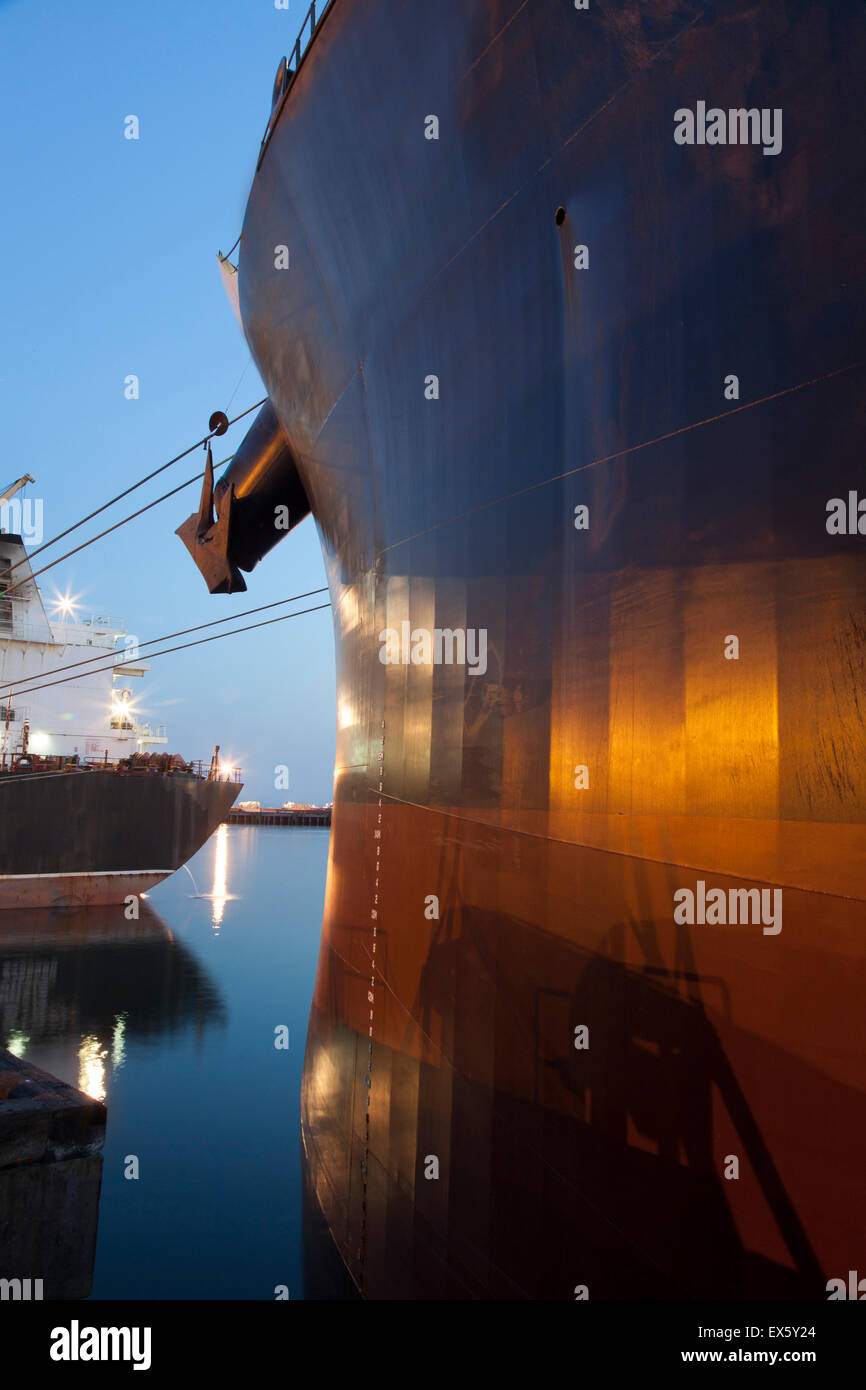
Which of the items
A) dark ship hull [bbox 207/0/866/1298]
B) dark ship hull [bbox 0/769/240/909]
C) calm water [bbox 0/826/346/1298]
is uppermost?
dark ship hull [bbox 207/0/866/1298]

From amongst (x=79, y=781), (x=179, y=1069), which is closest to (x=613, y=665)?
(x=179, y=1069)

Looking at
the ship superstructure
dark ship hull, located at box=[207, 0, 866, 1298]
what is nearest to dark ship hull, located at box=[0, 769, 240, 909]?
the ship superstructure

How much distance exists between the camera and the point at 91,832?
2095 cm

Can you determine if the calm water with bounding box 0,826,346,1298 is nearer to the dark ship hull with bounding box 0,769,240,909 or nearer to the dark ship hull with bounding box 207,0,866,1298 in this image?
the dark ship hull with bounding box 0,769,240,909

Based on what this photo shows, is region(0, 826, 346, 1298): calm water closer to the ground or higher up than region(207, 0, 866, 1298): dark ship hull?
closer to the ground

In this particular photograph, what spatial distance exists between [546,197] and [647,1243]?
4255 mm

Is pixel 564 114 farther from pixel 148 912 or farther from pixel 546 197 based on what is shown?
pixel 148 912

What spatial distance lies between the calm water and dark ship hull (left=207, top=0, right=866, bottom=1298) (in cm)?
316

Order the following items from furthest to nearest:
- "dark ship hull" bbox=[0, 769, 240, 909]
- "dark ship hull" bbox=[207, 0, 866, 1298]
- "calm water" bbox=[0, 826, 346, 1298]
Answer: "dark ship hull" bbox=[0, 769, 240, 909] → "calm water" bbox=[0, 826, 346, 1298] → "dark ship hull" bbox=[207, 0, 866, 1298]

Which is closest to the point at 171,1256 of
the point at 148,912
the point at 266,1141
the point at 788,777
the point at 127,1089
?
the point at 266,1141

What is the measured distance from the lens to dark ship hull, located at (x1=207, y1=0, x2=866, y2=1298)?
2279mm

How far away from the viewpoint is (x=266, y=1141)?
981cm

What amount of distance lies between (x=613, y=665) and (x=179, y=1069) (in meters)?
11.8

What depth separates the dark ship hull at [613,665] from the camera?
2.28 m
